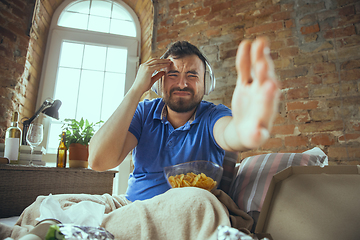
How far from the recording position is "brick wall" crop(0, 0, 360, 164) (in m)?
1.52

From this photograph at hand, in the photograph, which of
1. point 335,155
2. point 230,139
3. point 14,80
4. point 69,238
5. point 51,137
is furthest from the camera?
point 51,137

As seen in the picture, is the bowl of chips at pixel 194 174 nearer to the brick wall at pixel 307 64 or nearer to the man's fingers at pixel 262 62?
the man's fingers at pixel 262 62

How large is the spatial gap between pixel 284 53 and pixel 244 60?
1506 millimetres

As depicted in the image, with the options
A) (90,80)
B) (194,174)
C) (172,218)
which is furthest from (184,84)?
(90,80)

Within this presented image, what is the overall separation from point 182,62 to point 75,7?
1972mm

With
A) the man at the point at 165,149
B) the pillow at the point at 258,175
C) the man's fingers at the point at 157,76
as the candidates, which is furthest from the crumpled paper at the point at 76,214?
the man's fingers at the point at 157,76

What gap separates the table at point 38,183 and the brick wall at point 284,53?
2.49 feet

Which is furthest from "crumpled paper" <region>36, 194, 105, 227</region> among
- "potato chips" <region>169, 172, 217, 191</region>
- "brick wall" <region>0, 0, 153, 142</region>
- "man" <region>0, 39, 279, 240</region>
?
"brick wall" <region>0, 0, 153, 142</region>

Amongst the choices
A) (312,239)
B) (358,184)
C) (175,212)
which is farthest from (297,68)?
(175,212)

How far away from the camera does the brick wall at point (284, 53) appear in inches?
59.7

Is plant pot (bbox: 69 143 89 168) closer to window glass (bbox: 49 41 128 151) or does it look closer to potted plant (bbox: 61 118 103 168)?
potted plant (bbox: 61 118 103 168)

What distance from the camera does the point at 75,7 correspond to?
7.99 feet

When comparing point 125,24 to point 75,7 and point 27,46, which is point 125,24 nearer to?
point 75,7

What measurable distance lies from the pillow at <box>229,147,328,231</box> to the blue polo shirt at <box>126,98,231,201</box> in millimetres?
137
